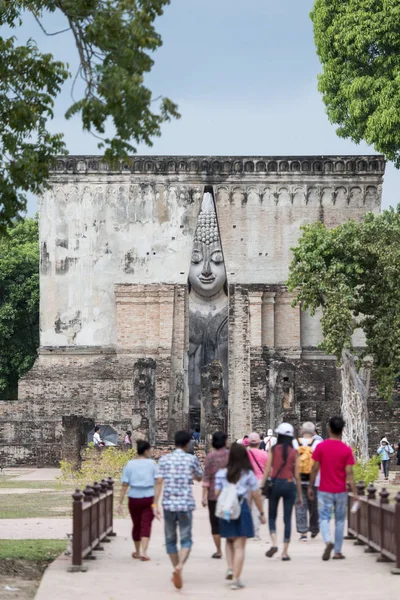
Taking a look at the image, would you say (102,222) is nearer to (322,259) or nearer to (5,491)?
(322,259)

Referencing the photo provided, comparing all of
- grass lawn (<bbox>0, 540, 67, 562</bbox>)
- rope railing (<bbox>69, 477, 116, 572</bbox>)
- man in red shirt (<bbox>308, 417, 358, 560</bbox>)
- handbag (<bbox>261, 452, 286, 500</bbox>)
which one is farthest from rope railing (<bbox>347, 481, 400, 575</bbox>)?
grass lawn (<bbox>0, 540, 67, 562</bbox>)

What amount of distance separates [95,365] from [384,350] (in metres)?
12.1

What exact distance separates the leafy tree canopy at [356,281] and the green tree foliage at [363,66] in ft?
7.40

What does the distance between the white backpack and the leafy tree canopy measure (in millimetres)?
18240

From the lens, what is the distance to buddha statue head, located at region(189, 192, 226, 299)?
4144cm

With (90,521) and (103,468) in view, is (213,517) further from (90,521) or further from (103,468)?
(103,468)

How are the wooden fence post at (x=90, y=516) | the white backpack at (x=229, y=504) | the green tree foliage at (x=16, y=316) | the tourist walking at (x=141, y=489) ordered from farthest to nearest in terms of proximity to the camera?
the green tree foliage at (x=16, y=316), the wooden fence post at (x=90, y=516), the tourist walking at (x=141, y=489), the white backpack at (x=229, y=504)

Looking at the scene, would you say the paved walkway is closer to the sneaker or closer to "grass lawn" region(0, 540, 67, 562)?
the sneaker

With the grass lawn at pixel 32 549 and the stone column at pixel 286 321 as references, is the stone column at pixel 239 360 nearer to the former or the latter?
the stone column at pixel 286 321

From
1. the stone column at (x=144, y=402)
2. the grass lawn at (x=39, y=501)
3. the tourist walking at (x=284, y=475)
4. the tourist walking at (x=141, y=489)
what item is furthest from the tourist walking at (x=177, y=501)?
the stone column at (x=144, y=402)

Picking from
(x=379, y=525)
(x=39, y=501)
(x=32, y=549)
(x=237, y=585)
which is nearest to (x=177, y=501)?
(x=237, y=585)

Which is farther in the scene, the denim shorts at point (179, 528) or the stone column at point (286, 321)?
the stone column at point (286, 321)

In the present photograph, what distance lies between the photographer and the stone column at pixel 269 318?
39.7m

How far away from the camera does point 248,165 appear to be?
133ft
